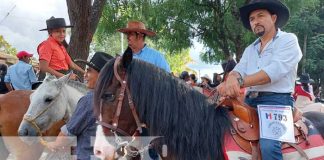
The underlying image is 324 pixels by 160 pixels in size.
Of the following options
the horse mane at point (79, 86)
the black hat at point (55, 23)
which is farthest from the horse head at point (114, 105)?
the black hat at point (55, 23)

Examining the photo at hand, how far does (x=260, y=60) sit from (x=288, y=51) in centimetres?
26

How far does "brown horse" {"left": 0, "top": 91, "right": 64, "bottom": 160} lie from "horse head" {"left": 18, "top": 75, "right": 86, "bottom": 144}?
73 cm

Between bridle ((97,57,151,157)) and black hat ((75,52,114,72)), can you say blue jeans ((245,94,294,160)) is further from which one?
black hat ((75,52,114,72))

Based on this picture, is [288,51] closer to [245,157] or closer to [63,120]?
[245,157]

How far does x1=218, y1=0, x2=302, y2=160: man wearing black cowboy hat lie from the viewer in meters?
3.17

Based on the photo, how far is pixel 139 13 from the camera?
43.1ft

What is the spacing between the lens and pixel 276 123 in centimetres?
322

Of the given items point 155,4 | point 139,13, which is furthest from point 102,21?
point 155,4

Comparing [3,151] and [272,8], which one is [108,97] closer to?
[272,8]

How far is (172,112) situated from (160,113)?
0.30ft

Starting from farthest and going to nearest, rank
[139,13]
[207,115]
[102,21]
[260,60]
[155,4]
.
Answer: [155,4]
[102,21]
[139,13]
[260,60]
[207,115]

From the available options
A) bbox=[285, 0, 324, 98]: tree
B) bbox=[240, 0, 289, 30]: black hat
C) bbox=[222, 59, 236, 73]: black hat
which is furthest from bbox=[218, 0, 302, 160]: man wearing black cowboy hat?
bbox=[285, 0, 324, 98]: tree

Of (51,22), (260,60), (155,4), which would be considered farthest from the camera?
(155,4)

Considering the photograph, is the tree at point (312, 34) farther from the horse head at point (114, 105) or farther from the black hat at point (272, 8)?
the horse head at point (114, 105)
